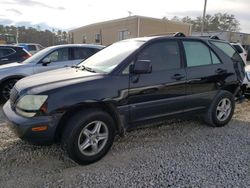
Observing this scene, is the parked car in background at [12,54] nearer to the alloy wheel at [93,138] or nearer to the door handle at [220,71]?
the alloy wheel at [93,138]

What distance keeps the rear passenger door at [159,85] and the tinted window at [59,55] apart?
398 centimetres

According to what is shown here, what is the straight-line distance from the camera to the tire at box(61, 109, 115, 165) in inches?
122

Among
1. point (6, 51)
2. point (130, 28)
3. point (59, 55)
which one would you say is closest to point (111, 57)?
point (59, 55)

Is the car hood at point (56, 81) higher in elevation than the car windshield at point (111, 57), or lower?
lower

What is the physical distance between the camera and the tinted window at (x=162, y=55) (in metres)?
3.81

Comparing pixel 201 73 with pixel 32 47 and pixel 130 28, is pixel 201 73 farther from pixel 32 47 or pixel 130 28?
pixel 130 28

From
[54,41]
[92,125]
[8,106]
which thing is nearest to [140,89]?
[92,125]

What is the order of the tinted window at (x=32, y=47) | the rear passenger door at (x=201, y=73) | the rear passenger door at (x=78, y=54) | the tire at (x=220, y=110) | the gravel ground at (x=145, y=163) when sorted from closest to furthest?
the gravel ground at (x=145, y=163) < the rear passenger door at (x=201, y=73) < the tire at (x=220, y=110) < the rear passenger door at (x=78, y=54) < the tinted window at (x=32, y=47)

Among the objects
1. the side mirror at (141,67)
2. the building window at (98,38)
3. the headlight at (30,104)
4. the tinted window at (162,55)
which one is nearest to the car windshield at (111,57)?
the tinted window at (162,55)

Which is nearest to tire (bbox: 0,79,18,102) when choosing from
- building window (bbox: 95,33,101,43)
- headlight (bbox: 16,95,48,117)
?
headlight (bbox: 16,95,48,117)

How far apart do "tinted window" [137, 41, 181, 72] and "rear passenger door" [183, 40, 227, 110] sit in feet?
0.78

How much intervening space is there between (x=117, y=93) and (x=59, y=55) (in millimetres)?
4269

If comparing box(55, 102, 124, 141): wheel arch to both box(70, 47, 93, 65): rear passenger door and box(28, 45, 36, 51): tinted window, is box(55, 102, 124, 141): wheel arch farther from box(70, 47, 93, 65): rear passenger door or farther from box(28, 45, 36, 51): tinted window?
box(28, 45, 36, 51): tinted window

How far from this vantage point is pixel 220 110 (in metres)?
4.85
